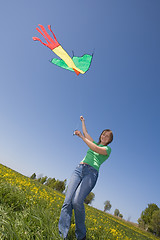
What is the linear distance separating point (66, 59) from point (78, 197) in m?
3.35

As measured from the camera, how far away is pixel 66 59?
4.34m

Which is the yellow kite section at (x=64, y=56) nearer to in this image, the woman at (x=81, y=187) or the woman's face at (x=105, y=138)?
the woman's face at (x=105, y=138)

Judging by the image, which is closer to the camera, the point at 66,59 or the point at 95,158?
the point at 95,158

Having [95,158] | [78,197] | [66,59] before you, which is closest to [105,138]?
[95,158]

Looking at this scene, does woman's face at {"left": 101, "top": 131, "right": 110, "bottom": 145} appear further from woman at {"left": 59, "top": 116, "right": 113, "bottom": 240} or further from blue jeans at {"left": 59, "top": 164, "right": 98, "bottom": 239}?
blue jeans at {"left": 59, "top": 164, "right": 98, "bottom": 239}

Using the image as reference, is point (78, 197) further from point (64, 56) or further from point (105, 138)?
point (64, 56)

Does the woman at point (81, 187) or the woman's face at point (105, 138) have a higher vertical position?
the woman's face at point (105, 138)

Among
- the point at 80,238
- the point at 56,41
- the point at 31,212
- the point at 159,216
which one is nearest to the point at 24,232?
the point at 31,212

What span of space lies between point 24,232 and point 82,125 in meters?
2.20

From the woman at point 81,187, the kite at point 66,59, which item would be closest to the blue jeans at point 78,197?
the woman at point 81,187

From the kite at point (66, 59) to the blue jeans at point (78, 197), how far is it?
2.63 metres

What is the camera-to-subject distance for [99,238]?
3.67 meters

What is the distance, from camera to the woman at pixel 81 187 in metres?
2.79

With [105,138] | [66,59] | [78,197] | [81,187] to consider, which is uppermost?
[66,59]
